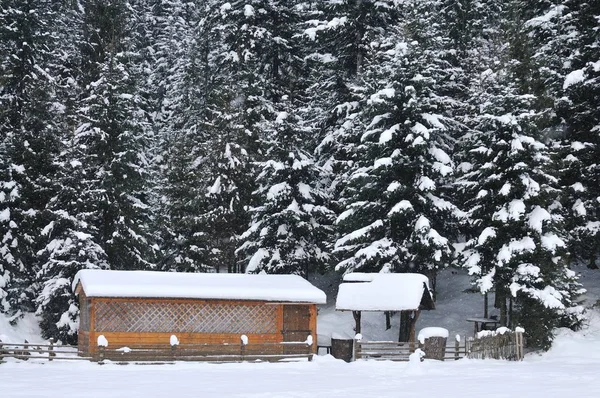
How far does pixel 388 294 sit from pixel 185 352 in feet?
29.3

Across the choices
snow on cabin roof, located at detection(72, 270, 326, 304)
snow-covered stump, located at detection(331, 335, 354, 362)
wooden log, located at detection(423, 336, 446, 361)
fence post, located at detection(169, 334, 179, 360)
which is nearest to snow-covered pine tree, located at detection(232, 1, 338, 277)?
snow on cabin roof, located at detection(72, 270, 326, 304)

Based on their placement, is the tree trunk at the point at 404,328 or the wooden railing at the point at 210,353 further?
the tree trunk at the point at 404,328

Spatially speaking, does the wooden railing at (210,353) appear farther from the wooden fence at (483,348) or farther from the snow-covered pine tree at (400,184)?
the snow-covered pine tree at (400,184)

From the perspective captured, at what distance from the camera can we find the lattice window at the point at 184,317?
26.6m

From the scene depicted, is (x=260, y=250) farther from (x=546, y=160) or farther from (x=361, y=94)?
(x=546, y=160)

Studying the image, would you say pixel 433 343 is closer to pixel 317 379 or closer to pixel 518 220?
pixel 518 220

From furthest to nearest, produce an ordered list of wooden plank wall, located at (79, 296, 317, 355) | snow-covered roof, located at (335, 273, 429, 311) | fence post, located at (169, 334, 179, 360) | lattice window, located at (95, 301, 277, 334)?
1. snow-covered roof, located at (335, 273, 429, 311)
2. lattice window, located at (95, 301, 277, 334)
3. wooden plank wall, located at (79, 296, 317, 355)
4. fence post, located at (169, 334, 179, 360)

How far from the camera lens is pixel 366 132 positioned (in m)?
33.5

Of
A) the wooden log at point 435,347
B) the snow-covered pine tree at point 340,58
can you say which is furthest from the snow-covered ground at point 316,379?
the snow-covered pine tree at point 340,58

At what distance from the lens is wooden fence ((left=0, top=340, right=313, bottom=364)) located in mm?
24609

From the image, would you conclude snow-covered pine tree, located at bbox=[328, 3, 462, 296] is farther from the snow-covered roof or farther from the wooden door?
the wooden door

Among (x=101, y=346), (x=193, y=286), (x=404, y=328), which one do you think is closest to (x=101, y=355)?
(x=101, y=346)

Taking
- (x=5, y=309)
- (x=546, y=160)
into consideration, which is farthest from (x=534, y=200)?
(x=5, y=309)

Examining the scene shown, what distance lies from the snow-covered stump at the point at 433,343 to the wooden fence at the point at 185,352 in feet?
15.5
